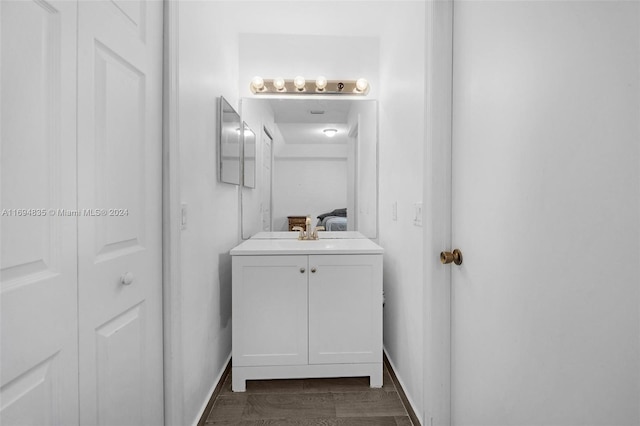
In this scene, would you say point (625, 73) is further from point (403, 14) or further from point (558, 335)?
point (403, 14)

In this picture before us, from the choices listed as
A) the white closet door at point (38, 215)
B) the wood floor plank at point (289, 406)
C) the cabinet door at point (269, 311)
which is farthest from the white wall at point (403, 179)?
the white closet door at point (38, 215)

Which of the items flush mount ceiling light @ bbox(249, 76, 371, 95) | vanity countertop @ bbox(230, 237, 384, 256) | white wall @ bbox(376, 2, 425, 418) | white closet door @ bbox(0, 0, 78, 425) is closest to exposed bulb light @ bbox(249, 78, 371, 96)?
flush mount ceiling light @ bbox(249, 76, 371, 95)

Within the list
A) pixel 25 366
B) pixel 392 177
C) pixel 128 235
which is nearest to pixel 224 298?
pixel 128 235

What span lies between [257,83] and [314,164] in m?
0.71

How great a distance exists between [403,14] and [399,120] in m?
0.56

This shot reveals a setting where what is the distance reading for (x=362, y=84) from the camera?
254cm

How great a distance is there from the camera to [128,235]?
1.14 meters

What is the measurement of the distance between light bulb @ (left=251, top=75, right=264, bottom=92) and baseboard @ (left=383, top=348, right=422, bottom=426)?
2.05m

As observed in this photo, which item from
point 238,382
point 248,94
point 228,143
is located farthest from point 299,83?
point 238,382

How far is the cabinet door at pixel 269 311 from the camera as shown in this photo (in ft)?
6.48

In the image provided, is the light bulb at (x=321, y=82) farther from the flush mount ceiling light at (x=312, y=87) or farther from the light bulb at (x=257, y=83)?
the light bulb at (x=257, y=83)

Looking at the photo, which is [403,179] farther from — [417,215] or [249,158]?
[249,158]

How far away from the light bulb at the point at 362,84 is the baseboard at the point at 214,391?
2.09m

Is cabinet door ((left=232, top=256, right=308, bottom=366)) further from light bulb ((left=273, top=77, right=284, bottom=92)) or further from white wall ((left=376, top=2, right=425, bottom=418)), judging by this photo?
light bulb ((left=273, top=77, right=284, bottom=92))
